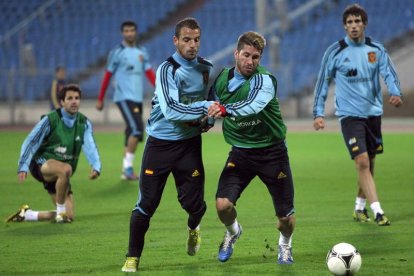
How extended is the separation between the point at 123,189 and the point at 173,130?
20.0 ft

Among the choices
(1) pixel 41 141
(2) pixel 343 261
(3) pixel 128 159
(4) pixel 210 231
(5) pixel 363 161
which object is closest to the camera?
(2) pixel 343 261

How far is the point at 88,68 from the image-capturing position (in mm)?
31562

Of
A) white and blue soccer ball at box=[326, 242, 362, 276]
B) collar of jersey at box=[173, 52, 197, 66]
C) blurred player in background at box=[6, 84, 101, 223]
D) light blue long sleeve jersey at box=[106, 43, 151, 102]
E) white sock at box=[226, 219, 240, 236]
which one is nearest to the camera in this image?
white and blue soccer ball at box=[326, 242, 362, 276]

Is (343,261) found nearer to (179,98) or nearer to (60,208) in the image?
(179,98)

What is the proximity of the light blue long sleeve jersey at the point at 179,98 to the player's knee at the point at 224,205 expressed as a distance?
23.4 inches

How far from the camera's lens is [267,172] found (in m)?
7.86

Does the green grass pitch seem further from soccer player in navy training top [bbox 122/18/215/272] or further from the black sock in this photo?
soccer player in navy training top [bbox 122/18/215/272]

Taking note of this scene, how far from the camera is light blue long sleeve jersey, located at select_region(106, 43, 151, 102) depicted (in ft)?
49.8

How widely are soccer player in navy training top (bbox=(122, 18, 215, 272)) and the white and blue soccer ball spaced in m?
1.30

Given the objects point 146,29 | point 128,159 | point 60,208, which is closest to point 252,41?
point 60,208

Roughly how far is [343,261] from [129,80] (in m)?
8.61

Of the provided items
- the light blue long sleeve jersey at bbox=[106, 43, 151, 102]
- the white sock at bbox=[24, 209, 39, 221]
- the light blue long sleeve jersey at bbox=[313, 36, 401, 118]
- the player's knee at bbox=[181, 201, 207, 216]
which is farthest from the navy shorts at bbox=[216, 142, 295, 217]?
the light blue long sleeve jersey at bbox=[106, 43, 151, 102]

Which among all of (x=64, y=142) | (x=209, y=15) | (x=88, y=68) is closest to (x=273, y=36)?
(x=209, y=15)

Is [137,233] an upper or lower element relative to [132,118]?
lower
